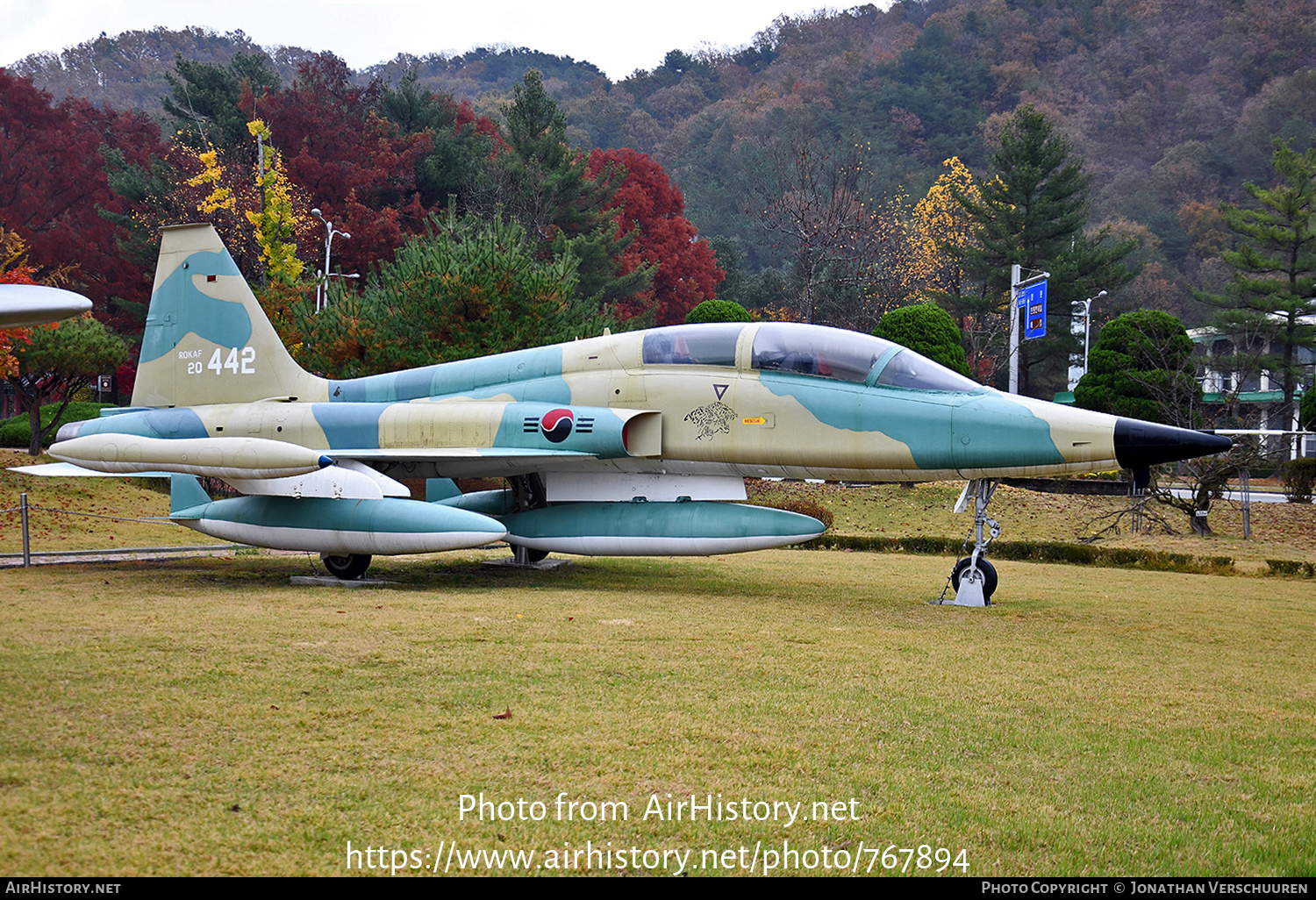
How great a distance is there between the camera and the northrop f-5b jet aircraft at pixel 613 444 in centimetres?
970

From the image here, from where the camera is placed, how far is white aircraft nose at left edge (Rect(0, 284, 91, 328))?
4.37m

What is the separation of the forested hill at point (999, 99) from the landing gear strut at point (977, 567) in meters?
66.6

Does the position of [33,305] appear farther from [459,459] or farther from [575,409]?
[575,409]

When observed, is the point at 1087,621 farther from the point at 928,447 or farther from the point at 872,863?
Result: the point at 872,863

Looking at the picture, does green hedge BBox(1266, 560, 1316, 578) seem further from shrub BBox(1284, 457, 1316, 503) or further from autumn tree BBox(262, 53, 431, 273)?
autumn tree BBox(262, 53, 431, 273)

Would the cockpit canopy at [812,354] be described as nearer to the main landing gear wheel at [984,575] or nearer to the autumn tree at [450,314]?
the main landing gear wheel at [984,575]

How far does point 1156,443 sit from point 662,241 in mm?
50907

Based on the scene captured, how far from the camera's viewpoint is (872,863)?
337 centimetres

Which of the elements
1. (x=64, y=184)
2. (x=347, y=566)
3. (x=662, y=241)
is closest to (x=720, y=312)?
(x=347, y=566)

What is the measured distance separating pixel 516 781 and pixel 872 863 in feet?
4.89

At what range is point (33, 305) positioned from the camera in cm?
441

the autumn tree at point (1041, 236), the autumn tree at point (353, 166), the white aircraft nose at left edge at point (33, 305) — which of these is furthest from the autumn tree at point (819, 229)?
the white aircraft nose at left edge at point (33, 305)

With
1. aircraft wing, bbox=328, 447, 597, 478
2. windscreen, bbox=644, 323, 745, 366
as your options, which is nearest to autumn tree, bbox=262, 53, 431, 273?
aircraft wing, bbox=328, 447, 597, 478
